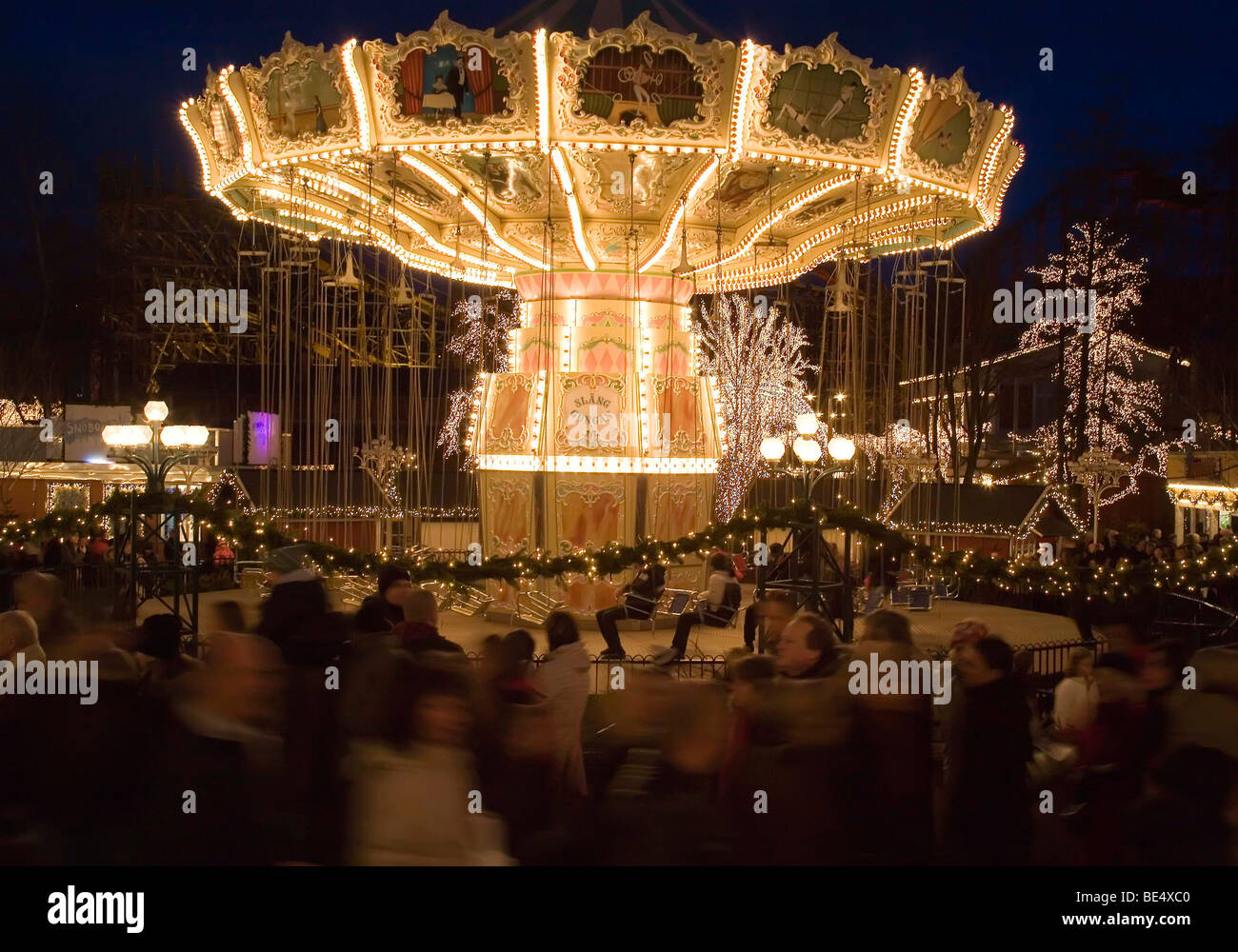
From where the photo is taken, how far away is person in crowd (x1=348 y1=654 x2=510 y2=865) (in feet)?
14.7

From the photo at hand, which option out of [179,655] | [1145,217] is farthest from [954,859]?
[1145,217]

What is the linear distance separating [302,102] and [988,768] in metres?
9.74

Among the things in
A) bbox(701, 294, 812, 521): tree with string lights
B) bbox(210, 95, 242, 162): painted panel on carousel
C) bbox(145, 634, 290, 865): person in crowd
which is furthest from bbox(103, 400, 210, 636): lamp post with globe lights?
bbox(701, 294, 812, 521): tree with string lights

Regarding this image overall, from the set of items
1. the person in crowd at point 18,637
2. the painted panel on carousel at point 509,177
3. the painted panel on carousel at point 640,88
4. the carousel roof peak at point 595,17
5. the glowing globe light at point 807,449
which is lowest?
the person in crowd at point 18,637

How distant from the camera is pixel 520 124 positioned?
11.4 m

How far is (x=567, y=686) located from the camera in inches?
256

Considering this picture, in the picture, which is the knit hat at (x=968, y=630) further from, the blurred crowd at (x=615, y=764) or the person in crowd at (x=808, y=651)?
the person in crowd at (x=808, y=651)

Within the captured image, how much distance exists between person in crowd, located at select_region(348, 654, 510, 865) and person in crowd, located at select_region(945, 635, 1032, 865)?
2057mm

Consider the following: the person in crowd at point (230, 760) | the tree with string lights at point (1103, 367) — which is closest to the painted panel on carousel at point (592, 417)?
the person in crowd at point (230, 760)

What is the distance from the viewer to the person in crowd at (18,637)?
6.46m

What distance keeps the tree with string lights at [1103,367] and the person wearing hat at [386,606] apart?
24.0 meters

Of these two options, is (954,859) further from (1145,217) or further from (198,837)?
(1145,217)

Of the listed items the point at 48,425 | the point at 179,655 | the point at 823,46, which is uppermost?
the point at 823,46

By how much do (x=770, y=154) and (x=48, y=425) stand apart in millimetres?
18235
